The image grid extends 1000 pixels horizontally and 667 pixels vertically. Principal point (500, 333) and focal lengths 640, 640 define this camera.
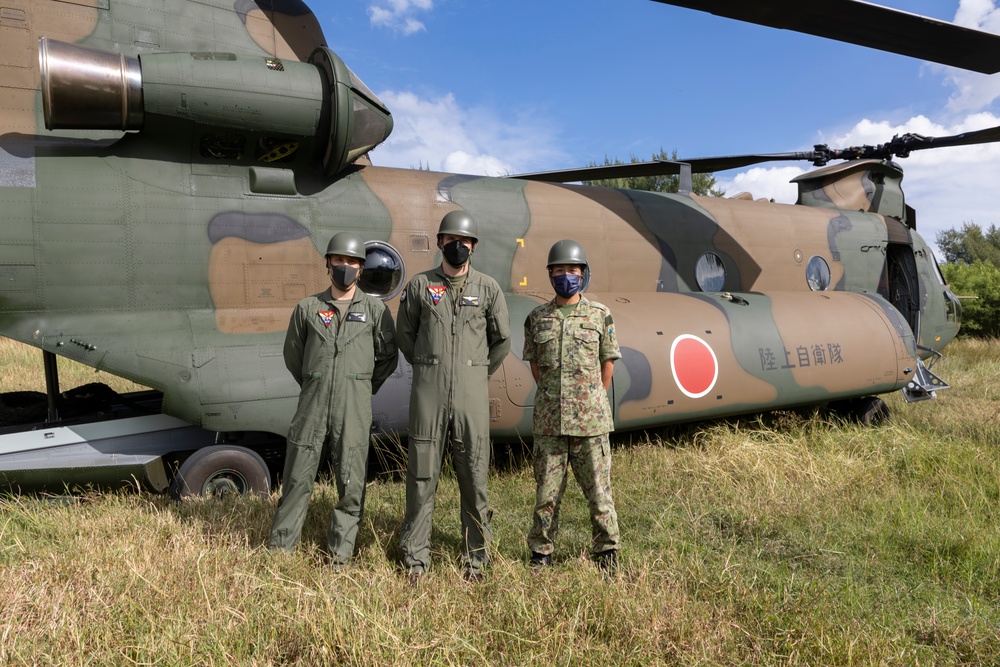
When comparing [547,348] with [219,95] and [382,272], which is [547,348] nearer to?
[382,272]

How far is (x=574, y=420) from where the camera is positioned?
368 cm

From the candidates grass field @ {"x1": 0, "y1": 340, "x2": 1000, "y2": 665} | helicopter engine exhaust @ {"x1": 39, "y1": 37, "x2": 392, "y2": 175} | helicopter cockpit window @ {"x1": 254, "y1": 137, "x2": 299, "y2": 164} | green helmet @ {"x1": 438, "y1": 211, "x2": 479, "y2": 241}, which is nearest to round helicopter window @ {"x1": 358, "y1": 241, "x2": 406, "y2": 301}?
helicopter engine exhaust @ {"x1": 39, "y1": 37, "x2": 392, "y2": 175}

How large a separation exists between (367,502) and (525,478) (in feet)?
4.81

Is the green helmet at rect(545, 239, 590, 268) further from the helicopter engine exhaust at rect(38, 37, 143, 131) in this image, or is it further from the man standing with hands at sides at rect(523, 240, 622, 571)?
the helicopter engine exhaust at rect(38, 37, 143, 131)

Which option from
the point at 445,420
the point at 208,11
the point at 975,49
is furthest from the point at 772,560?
the point at 208,11

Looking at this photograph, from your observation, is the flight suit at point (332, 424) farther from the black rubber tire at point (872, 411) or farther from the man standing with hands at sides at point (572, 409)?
the black rubber tire at point (872, 411)

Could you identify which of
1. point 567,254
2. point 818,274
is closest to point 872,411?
point 818,274

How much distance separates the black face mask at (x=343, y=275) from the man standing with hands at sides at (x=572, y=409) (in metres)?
1.18

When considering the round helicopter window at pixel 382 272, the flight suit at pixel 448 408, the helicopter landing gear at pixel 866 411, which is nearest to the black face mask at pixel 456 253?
the flight suit at pixel 448 408

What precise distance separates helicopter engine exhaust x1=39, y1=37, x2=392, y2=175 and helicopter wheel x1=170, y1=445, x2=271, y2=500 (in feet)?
8.62

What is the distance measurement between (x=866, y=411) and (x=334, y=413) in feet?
23.6

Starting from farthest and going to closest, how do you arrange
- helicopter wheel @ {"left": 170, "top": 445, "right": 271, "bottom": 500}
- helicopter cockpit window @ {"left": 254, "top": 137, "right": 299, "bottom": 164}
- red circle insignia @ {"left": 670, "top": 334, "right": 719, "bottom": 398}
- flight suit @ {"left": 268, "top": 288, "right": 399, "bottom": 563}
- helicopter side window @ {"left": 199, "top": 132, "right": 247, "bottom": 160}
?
red circle insignia @ {"left": 670, "top": 334, "right": 719, "bottom": 398} < helicopter cockpit window @ {"left": 254, "top": 137, "right": 299, "bottom": 164} < helicopter side window @ {"left": 199, "top": 132, "right": 247, "bottom": 160} < helicopter wheel @ {"left": 170, "top": 445, "right": 271, "bottom": 500} < flight suit @ {"left": 268, "top": 288, "right": 399, "bottom": 563}

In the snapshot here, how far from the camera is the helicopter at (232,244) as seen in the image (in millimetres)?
4785

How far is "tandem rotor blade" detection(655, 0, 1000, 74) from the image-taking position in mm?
4949
